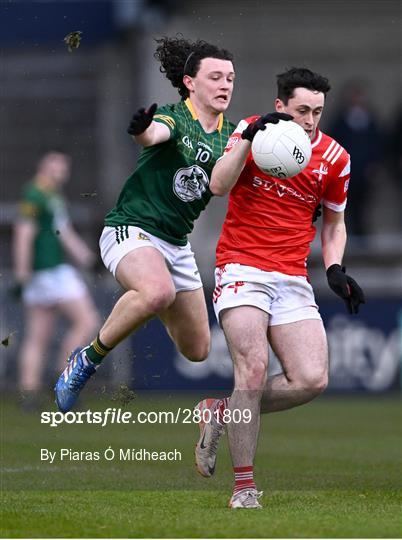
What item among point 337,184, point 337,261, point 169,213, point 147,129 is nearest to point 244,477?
point 337,261

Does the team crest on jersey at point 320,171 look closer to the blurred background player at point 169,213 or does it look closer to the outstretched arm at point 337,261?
the outstretched arm at point 337,261

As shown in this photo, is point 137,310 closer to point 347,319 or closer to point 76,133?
point 347,319

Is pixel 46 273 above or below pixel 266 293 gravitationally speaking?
above

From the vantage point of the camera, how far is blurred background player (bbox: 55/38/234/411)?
8.50 meters

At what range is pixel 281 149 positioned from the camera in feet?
25.2

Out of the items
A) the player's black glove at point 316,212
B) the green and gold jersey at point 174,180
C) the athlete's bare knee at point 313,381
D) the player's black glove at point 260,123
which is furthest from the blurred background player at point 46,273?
the player's black glove at point 260,123

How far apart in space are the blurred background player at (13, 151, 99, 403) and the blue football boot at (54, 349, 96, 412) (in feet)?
18.0

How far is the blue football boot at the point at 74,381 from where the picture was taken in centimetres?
898

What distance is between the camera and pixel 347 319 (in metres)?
16.5

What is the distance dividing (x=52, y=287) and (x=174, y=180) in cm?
648

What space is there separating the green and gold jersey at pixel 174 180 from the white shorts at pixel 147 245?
46 millimetres

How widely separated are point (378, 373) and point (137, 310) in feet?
27.5

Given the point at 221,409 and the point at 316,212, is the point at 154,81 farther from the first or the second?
the point at 221,409

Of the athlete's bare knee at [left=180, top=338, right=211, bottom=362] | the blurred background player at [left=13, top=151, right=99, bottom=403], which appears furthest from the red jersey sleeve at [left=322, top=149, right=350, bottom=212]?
the blurred background player at [left=13, top=151, right=99, bottom=403]
